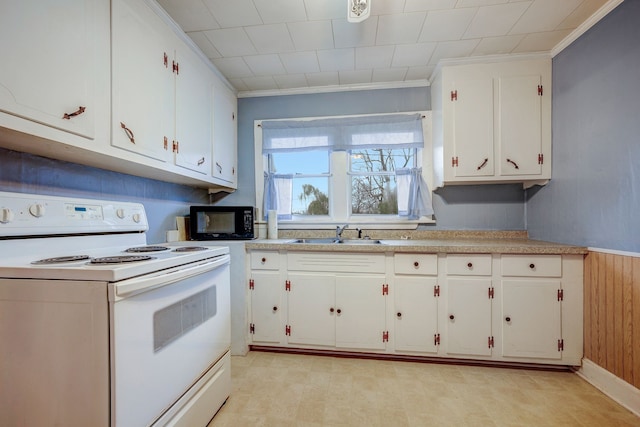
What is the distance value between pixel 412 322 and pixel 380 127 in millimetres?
1722

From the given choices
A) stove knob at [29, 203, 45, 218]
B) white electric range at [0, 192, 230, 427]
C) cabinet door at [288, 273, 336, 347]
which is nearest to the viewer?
white electric range at [0, 192, 230, 427]

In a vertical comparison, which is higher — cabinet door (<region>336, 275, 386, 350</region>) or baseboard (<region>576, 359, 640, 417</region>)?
cabinet door (<region>336, 275, 386, 350</region>)

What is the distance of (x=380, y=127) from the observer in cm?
248

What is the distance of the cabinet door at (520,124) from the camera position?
2.05 meters

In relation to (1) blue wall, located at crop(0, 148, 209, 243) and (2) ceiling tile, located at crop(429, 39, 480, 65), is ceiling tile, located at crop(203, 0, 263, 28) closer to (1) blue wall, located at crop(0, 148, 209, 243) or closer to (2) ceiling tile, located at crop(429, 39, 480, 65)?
(1) blue wall, located at crop(0, 148, 209, 243)

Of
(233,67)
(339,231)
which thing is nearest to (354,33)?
(233,67)

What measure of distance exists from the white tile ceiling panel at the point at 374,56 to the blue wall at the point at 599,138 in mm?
1259

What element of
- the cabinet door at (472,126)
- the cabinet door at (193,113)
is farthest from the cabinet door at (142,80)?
the cabinet door at (472,126)

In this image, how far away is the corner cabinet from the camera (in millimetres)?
2045

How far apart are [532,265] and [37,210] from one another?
9.20 ft

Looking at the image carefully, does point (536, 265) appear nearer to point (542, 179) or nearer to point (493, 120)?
point (542, 179)

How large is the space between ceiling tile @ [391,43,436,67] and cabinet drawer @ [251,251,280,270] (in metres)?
1.85

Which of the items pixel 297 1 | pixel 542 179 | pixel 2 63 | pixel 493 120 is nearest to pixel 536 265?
pixel 542 179

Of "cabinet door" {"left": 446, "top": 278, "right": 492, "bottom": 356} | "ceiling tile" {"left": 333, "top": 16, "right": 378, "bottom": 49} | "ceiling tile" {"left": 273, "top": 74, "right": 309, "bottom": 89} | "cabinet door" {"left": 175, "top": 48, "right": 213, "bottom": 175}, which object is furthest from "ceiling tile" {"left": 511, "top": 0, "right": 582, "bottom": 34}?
"cabinet door" {"left": 175, "top": 48, "right": 213, "bottom": 175}
